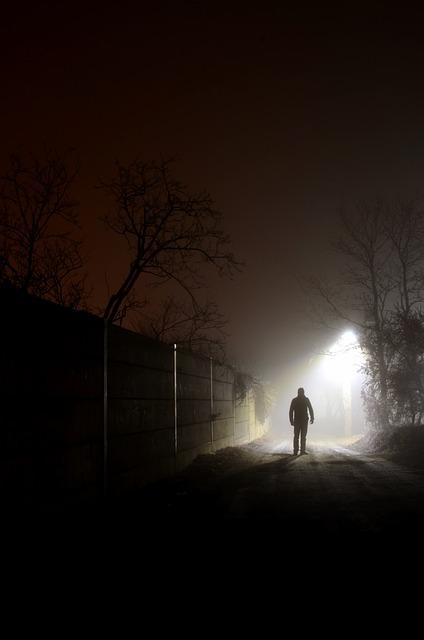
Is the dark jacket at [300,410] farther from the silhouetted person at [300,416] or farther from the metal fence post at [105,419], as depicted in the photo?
the metal fence post at [105,419]

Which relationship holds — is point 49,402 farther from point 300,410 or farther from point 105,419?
point 300,410

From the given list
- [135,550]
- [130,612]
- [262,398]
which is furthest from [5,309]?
[262,398]

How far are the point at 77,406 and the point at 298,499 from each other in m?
3.23

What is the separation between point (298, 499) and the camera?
25.4 feet

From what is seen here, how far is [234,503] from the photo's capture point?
7535 mm

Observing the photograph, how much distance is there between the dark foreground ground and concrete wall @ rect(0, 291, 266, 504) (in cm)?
55

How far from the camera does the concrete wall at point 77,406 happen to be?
516 centimetres

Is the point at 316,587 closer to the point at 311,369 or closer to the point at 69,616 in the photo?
the point at 69,616

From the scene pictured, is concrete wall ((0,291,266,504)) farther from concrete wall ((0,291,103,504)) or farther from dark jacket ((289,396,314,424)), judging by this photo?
dark jacket ((289,396,314,424))

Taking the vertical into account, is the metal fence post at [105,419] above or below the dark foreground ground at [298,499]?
above

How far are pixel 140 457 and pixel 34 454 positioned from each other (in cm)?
358

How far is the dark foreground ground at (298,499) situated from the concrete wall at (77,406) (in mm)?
545

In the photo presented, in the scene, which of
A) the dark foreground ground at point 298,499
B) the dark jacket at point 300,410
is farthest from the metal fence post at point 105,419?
the dark jacket at point 300,410

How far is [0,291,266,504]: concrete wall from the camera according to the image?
5160 mm
